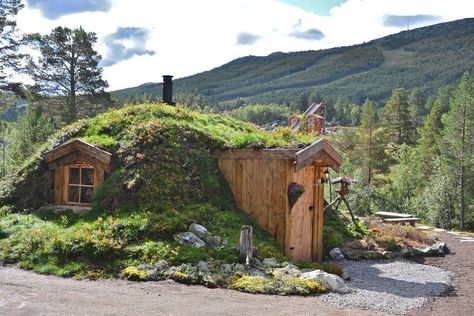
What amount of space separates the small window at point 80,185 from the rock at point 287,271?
6031 millimetres

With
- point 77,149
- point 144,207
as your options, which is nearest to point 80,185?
point 77,149

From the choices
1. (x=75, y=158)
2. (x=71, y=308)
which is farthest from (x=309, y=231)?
(x=71, y=308)

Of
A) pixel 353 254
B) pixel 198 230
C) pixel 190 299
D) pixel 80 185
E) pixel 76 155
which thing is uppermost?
pixel 76 155

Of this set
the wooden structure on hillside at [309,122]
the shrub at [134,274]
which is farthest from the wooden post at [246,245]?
the wooden structure on hillside at [309,122]

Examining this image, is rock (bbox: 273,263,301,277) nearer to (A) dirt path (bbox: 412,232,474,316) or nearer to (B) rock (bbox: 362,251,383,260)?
(A) dirt path (bbox: 412,232,474,316)

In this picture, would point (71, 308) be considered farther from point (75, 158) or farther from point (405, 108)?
point (405, 108)

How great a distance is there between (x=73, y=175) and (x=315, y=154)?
268 inches

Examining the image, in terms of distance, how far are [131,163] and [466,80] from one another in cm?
3208

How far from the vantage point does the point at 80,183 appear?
13.9 meters

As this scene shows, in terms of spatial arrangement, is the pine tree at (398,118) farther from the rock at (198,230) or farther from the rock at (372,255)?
the rock at (198,230)

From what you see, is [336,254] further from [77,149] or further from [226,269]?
[77,149]

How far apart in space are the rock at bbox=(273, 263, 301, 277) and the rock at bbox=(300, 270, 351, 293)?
8.7 inches

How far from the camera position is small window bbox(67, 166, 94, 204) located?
13.8 metres

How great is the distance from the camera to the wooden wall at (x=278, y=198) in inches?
509
